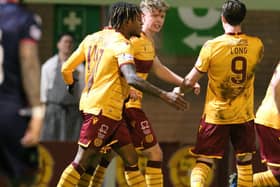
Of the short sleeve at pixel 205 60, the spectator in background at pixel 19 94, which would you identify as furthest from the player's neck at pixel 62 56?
the spectator in background at pixel 19 94

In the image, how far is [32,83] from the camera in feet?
26.7

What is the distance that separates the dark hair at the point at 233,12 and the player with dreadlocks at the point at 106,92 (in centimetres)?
93

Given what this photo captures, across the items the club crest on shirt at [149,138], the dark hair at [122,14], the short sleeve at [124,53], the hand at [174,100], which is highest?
the dark hair at [122,14]

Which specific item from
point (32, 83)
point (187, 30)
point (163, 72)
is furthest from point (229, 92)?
point (32, 83)

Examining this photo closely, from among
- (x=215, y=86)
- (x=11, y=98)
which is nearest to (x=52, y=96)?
(x=215, y=86)

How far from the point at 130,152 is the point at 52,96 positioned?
140 inches

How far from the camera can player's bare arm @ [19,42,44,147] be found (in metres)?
8.12

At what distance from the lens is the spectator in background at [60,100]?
13883 millimetres

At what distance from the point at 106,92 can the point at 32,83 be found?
7.56ft

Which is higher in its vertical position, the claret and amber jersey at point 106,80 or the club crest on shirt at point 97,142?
the claret and amber jersey at point 106,80

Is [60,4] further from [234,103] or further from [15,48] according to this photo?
[15,48]

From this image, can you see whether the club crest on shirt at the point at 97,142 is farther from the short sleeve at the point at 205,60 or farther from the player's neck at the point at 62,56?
the player's neck at the point at 62,56

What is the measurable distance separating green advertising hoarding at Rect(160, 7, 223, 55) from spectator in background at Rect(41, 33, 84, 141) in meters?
1.14

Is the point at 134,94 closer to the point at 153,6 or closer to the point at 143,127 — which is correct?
the point at 143,127
